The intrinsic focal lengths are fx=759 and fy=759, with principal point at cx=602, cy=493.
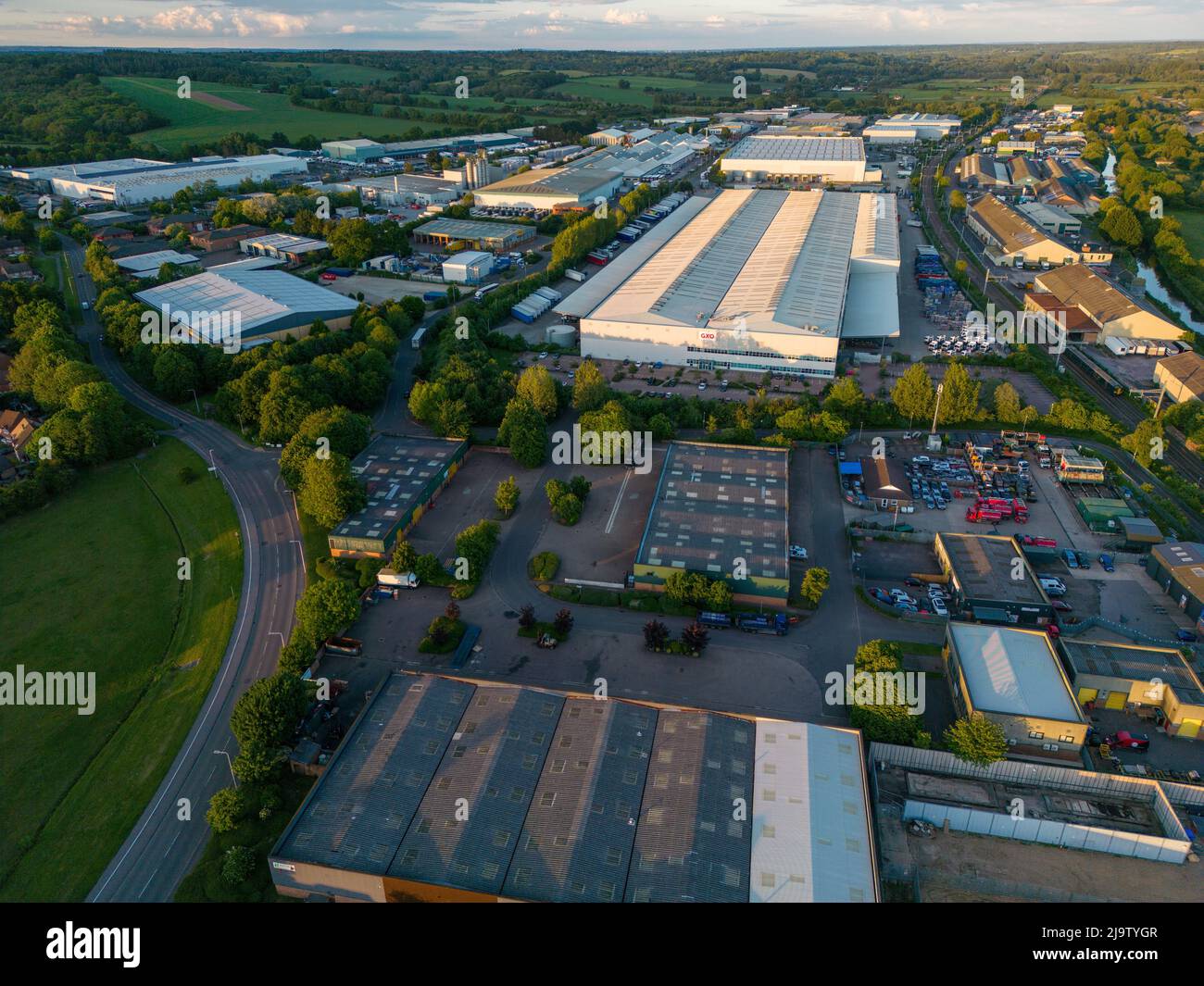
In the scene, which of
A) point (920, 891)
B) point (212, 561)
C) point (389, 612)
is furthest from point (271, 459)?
point (920, 891)

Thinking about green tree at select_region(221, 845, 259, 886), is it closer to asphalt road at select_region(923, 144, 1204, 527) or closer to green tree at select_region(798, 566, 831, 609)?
green tree at select_region(798, 566, 831, 609)

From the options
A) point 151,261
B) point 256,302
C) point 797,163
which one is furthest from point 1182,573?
point 797,163

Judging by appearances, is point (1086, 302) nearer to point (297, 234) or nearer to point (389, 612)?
→ point (389, 612)

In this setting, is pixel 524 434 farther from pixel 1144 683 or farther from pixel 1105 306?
pixel 1105 306

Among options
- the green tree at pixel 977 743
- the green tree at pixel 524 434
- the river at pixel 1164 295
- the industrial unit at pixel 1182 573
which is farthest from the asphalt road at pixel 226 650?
the river at pixel 1164 295

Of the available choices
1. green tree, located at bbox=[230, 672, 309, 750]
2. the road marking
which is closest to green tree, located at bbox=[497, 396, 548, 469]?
the road marking

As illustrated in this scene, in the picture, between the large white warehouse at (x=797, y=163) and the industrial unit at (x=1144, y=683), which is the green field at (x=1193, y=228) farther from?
the industrial unit at (x=1144, y=683)
